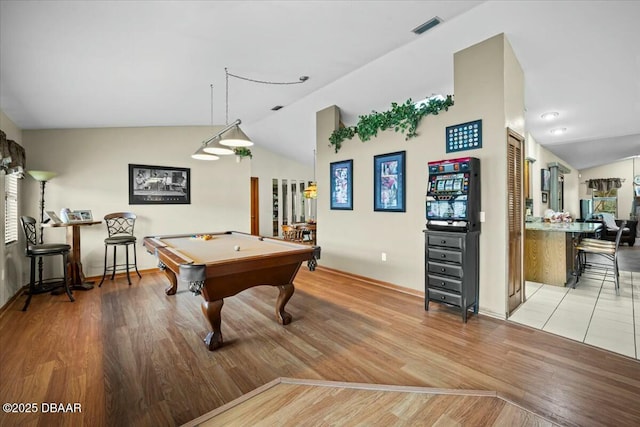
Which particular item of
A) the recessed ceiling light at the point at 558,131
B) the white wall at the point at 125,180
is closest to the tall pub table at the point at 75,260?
the white wall at the point at 125,180

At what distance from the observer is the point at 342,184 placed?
5070mm

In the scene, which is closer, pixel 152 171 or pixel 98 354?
pixel 98 354

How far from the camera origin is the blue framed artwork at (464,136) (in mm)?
3277

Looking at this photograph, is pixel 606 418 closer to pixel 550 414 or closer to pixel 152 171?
pixel 550 414

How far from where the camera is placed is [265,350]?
2.51 m

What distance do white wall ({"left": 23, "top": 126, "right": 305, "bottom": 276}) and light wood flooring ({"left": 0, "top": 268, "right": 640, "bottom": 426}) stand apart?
189 cm

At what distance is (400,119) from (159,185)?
14.8 feet

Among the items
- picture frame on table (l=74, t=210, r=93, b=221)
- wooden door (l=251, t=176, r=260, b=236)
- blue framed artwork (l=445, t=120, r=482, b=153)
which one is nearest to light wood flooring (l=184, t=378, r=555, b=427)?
blue framed artwork (l=445, t=120, r=482, b=153)

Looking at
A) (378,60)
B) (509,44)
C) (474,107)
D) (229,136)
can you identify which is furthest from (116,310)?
(509,44)

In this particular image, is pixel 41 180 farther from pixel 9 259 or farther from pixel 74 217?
pixel 9 259

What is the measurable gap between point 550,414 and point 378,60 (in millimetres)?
3761

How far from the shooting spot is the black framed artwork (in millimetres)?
5336

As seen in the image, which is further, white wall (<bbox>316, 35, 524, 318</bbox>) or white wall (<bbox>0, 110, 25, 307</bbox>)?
white wall (<bbox>0, 110, 25, 307</bbox>)

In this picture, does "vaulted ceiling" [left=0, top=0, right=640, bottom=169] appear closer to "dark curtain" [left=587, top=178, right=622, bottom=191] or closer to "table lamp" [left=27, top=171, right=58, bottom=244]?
"table lamp" [left=27, top=171, right=58, bottom=244]
